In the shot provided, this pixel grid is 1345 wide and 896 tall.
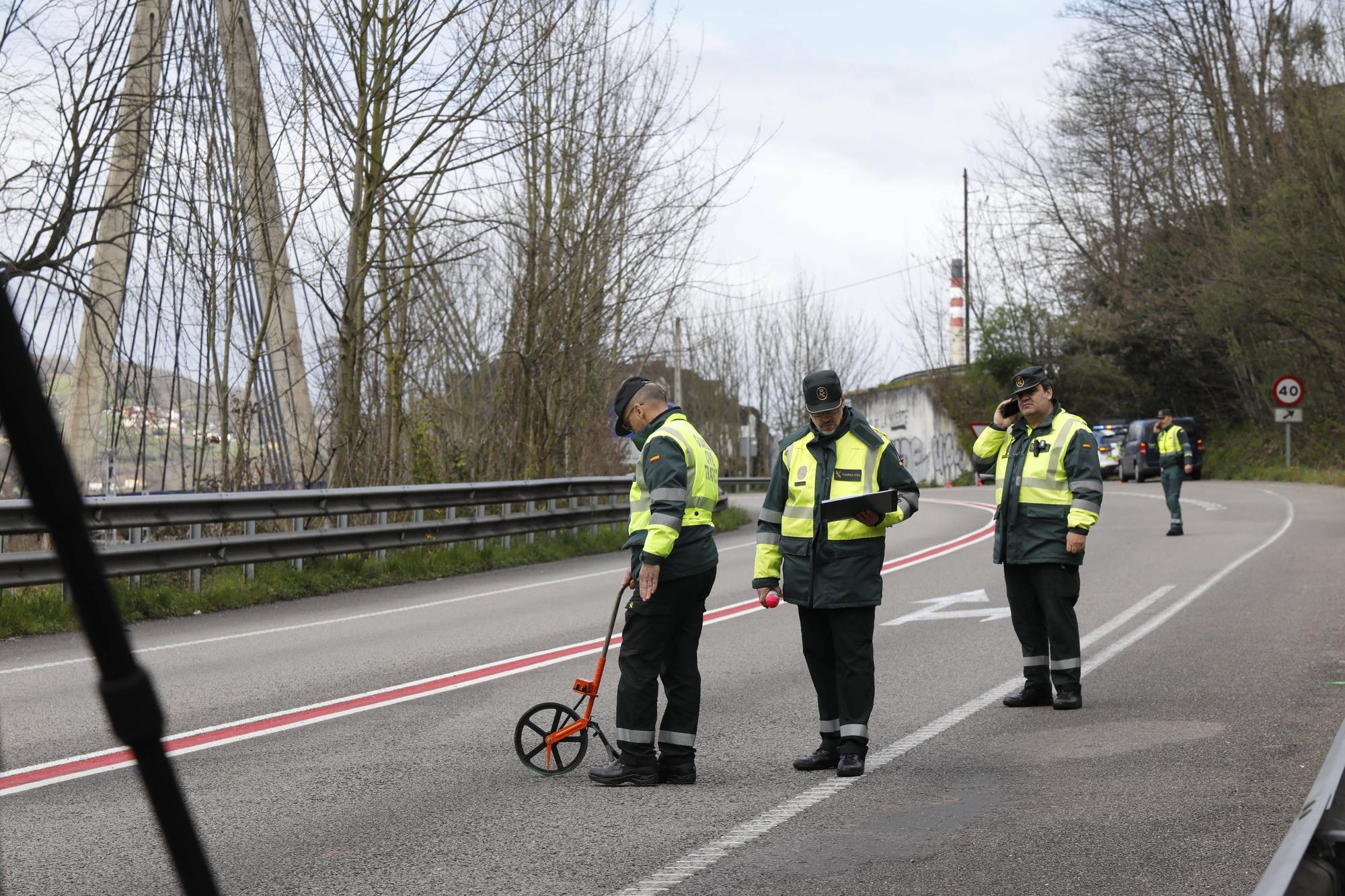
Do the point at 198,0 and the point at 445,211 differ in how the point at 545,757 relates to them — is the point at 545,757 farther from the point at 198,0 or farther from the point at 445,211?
the point at 445,211

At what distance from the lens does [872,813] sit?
570cm

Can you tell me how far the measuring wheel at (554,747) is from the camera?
6523mm

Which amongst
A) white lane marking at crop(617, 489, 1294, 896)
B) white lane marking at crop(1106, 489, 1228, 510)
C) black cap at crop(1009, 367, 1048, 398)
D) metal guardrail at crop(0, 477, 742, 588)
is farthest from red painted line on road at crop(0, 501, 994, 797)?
white lane marking at crop(1106, 489, 1228, 510)

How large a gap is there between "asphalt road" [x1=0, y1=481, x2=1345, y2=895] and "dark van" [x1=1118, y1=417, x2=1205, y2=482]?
3119 centimetres

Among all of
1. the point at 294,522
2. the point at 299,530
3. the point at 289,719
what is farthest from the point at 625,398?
the point at 294,522

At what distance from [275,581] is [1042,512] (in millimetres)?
8806

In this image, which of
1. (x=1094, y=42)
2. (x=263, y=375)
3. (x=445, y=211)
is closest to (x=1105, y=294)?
(x=1094, y=42)

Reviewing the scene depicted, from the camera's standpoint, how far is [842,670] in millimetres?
6695

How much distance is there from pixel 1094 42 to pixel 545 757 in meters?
48.7

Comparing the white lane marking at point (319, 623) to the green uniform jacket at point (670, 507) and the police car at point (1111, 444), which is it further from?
the police car at point (1111, 444)

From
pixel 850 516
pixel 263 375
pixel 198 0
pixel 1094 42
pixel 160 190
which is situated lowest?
pixel 850 516

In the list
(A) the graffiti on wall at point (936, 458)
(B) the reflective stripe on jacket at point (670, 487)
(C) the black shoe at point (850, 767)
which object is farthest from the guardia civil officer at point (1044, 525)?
(A) the graffiti on wall at point (936, 458)

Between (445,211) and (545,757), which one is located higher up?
(445,211)

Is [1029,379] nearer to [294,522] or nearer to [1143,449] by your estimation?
[294,522]
